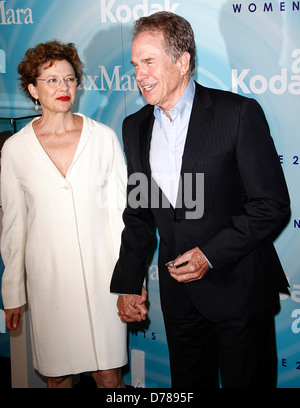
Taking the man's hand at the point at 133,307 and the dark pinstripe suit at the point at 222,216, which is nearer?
the dark pinstripe suit at the point at 222,216

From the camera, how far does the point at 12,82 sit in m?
3.01

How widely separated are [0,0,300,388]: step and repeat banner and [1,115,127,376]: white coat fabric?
0.63 meters

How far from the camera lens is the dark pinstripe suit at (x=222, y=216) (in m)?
1.74

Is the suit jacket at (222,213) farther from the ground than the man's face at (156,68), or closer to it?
closer to it

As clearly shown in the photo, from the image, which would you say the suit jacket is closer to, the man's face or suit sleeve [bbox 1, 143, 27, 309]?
the man's face

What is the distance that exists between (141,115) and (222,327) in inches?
36.1

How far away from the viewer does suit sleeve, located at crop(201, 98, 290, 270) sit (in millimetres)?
1724

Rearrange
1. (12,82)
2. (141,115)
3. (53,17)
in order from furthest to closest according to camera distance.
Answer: (12,82) → (53,17) → (141,115)

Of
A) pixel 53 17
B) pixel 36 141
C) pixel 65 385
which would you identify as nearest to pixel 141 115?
pixel 36 141

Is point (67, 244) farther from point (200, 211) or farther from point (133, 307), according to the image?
point (200, 211)

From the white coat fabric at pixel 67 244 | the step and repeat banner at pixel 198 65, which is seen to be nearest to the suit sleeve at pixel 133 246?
the white coat fabric at pixel 67 244

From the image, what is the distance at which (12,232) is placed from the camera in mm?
2184

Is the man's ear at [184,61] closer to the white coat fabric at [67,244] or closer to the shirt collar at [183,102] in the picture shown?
the shirt collar at [183,102]
